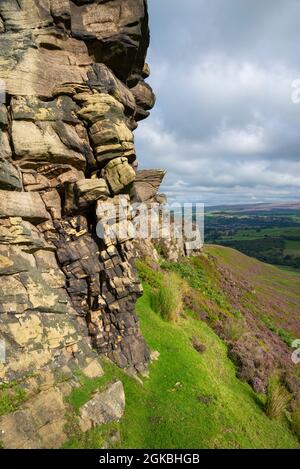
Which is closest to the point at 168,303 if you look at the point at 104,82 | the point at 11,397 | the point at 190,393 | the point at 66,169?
the point at 190,393

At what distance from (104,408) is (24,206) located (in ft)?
31.6

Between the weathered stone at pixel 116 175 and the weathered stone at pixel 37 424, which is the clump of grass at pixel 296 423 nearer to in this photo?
the weathered stone at pixel 37 424

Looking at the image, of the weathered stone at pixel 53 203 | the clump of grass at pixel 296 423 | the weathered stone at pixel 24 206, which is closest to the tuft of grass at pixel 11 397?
the weathered stone at pixel 24 206

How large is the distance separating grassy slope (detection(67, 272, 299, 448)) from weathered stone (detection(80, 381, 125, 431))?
1.03 ft

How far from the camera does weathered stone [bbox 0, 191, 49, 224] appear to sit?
14379 mm

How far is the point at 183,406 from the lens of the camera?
15695 millimetres

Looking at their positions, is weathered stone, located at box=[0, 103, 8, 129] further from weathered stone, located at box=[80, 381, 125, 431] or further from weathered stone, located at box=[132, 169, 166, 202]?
weathered stone, located at box=[132, 169, 166, 202]

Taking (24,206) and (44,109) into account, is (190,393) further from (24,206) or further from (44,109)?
(44,109)

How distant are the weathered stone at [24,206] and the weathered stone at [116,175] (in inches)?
151

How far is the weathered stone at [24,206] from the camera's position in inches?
566

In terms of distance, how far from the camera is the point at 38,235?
51.0 feet

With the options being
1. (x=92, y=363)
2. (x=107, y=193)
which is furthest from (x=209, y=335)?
(x=107, y=193)

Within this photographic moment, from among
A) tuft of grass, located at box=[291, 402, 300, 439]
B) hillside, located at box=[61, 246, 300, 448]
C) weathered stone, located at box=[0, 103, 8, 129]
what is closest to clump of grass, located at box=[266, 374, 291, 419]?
hillside, located at box=[61, 246, 300, 448]

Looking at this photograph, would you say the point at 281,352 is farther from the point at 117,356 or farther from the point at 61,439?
the point at 61,439
